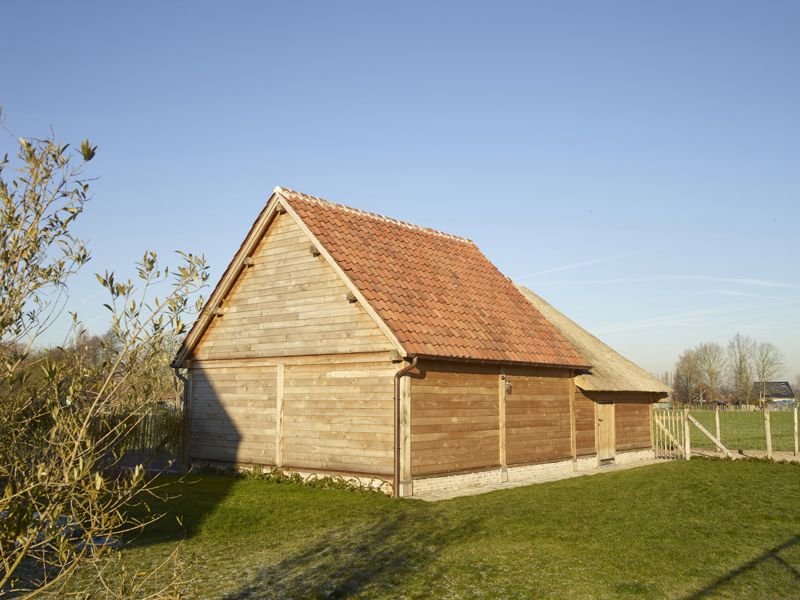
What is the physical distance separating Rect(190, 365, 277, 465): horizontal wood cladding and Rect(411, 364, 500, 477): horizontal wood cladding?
441 cm

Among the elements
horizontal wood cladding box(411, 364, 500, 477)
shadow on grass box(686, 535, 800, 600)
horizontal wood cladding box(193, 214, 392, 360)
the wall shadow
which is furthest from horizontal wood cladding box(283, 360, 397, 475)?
shadow on grass box(686, 535, 800, 600)

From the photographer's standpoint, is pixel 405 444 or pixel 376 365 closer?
pixel 405 444

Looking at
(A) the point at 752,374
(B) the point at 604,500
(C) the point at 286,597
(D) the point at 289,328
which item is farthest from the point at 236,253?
(A) the point at 752,374

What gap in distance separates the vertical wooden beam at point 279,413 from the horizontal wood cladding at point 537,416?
225 inches

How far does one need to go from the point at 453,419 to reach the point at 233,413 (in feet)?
20.7

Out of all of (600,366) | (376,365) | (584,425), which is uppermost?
(600,366)

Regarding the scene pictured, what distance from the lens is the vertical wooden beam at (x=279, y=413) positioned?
17891mm

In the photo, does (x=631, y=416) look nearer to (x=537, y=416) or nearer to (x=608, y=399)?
(x=608, y=399)

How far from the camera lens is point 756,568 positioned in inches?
391

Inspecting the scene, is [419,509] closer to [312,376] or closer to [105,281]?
[312,376]

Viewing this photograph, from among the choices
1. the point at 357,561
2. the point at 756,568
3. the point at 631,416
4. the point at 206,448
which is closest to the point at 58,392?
the point at 357,561

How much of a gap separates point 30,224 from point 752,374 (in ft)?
319

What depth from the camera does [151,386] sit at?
17.8 feet

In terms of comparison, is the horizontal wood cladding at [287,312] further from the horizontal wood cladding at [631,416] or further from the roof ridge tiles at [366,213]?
the horizontal wood cladding at [631,416]
